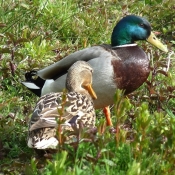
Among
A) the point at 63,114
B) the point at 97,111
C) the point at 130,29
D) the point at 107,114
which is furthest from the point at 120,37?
the point at 63,114

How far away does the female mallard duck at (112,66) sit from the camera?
5680mm

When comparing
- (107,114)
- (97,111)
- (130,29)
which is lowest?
(97,111)

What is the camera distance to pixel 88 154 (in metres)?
3.76

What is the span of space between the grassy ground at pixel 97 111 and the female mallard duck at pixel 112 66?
19 cm

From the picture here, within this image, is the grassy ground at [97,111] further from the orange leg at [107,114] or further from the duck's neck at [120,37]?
the duck's neck at [120,37]

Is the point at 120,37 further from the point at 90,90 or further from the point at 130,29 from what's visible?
the point at 90,90

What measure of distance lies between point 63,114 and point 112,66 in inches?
65.6

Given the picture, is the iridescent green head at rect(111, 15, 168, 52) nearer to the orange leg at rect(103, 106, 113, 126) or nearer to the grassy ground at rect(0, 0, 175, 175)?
the grassy ground at rect(0, 0, 175, 175)

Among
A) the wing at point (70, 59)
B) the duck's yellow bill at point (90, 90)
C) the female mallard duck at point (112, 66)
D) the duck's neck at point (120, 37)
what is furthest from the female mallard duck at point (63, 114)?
the duck's neck at point (120, 37)

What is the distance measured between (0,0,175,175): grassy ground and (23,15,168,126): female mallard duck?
0.61 feet

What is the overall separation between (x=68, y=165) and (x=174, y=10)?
5.12 m

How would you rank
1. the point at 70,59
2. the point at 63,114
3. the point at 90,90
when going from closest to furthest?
the point at 63,114 → the point at 90,90 → the point at 70,59

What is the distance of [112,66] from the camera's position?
5.73 metres

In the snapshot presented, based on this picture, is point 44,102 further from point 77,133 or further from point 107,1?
point 107,1
